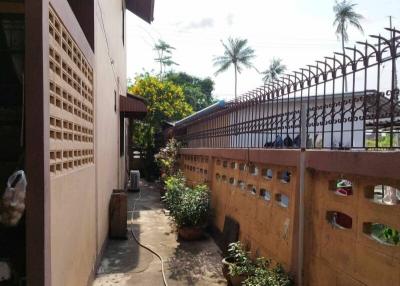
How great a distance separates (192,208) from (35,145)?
17.4ft

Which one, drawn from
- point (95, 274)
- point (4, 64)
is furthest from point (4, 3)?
point (95, 274)

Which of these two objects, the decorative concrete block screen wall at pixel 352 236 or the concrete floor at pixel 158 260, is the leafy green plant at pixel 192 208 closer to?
the concrete floor at pixel 158 260

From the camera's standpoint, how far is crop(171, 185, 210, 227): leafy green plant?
7.50m

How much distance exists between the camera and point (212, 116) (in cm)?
882

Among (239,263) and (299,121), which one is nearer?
(299,121)

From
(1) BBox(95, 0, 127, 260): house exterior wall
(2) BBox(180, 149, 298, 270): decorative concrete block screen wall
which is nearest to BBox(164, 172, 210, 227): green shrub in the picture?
(2) BBox(180, 149, 298, 270): decorative concrete block screen wall

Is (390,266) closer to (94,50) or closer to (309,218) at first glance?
(309,218)

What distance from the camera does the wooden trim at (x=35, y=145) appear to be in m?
2.49

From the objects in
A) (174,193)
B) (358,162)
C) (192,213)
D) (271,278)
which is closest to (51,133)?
(358,162)

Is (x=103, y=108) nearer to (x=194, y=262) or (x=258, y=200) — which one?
(x=194, y=262)

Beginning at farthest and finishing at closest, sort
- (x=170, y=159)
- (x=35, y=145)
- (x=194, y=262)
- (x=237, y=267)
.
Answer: (x=170, y=159) < (x=194, y=262) < (x=237, y=267) < (x=35, y=145)

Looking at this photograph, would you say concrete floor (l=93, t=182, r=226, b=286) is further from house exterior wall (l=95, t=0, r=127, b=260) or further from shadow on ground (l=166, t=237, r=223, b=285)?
house exterior wall (l=95, t=0, r=127, b=260)

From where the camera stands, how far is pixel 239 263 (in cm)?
502

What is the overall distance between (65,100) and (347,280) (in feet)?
8.91
